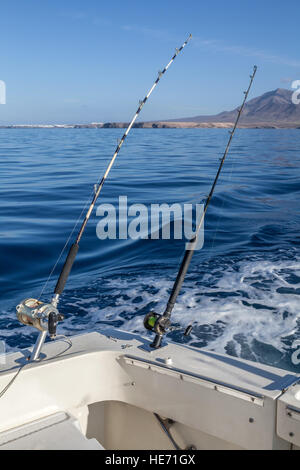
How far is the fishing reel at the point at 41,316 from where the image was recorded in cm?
201

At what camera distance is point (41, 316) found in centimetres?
204

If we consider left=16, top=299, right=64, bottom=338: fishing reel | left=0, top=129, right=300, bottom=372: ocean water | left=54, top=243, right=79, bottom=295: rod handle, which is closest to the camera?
left=16, top=299, right=64, bottom=338: fishing reel

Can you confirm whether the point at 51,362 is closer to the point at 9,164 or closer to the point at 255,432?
the point at 255,432

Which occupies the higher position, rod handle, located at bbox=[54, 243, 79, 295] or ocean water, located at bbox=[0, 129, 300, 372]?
rod handle, located at bbox=[54, 243, 79, 295]

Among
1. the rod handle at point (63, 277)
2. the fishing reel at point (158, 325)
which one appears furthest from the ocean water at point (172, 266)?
the rod handle at point (63, 277)

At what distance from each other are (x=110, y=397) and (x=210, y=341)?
6.81ft

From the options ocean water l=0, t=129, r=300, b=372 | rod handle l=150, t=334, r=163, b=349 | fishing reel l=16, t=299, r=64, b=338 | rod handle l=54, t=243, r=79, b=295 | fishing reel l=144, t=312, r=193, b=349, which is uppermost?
rod handle l=54, t=243, r=79, b=295

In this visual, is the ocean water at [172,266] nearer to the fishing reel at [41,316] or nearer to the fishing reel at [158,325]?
the fishing reel at [158,325]

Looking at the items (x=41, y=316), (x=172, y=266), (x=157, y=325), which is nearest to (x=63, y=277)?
(x=41, y=316)

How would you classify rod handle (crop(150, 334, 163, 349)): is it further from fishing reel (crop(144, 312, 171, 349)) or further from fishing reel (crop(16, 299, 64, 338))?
fishing reel (crop(16, 299, 64, 338))

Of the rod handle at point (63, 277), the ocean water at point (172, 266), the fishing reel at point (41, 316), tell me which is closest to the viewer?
the fishing reel at point (41, 316)

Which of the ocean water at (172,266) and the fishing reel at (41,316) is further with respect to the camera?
the ocean water at (172,266)

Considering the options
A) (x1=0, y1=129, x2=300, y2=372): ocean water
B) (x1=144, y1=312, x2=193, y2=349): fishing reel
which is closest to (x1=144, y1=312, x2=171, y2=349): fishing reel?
(x1=144, y1=312, x2=193, y2=349): fishing reel

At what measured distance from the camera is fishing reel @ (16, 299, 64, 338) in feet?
6.61
